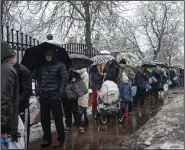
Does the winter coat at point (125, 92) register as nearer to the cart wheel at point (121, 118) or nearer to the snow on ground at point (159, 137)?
the cart wheel at point (121, 118)

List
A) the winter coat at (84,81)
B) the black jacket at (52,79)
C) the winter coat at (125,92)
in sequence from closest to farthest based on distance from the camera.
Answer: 1. the black jacket at (52,79)
2. the winter coat at (84,81)
3. the winter coat at (125,92)

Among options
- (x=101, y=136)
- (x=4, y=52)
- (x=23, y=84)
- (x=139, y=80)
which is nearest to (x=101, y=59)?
(x=101, y=136)

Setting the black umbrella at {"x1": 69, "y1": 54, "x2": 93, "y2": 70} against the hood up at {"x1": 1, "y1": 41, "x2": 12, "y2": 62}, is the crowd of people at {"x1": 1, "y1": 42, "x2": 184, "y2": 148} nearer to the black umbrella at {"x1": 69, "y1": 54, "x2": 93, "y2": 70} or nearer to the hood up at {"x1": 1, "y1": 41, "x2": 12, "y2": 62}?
the hood up at {"x1": 1, "y1": 41, "x2": 12, "y2": 62}

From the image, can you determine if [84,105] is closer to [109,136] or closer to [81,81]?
[81,81]

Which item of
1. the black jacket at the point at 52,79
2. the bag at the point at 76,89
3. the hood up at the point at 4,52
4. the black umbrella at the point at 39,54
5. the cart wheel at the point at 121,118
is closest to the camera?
the hood up at the point at 4,52

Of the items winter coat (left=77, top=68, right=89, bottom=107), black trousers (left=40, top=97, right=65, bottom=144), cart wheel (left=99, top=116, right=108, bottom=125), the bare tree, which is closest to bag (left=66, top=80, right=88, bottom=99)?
winter coat (left=77, top=68, right=89, bottom=107)

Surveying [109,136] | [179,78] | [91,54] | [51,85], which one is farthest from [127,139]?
[179,78]

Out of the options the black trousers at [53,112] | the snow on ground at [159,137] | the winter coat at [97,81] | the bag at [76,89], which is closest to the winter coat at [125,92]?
the winter coat at [97,81]

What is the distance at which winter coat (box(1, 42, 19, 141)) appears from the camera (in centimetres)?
414

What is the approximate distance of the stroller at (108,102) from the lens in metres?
9.54

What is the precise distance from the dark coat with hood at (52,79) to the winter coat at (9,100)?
254 cm

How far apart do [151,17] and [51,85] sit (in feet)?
120

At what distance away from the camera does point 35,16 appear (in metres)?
17.7

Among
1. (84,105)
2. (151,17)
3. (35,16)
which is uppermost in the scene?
(151,17)
